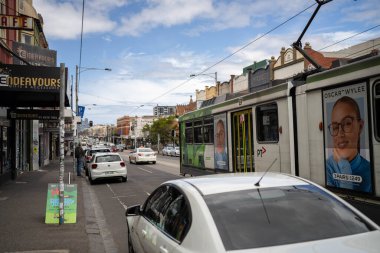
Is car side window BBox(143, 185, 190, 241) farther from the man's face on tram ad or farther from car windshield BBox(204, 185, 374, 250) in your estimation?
the man's face on tram ad

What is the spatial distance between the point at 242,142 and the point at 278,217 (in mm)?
7773

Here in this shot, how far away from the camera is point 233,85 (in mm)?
51656

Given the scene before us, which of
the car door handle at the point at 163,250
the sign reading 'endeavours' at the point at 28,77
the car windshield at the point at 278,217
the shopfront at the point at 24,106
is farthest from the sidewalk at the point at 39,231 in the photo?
the car windshield at the point at 278,217

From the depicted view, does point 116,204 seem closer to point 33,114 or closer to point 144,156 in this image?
point 33,114

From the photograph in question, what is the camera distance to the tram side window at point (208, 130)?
13406mm

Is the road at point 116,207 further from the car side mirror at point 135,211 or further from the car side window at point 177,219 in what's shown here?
the car side window at point 177,219

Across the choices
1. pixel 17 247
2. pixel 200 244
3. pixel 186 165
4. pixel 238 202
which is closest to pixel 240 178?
pixel 238 202

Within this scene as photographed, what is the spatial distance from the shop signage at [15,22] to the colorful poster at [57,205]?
573cm

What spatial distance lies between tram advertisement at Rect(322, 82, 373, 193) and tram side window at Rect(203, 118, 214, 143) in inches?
241

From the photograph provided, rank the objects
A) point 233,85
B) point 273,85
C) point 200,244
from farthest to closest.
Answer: point 233,85, point 273,85, point 200,244

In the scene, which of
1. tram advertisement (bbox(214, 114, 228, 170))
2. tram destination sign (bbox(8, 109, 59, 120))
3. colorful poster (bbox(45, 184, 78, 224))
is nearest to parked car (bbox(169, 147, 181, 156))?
tram destination sign (bbox(8, 109, 59, 120))

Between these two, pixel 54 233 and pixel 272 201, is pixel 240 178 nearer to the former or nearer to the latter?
pixel 272 201

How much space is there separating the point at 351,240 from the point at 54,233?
6732 mm

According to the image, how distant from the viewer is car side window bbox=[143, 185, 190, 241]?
374cm
